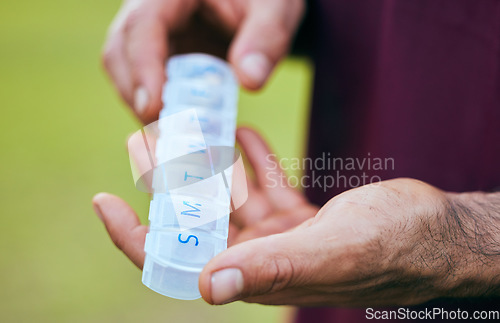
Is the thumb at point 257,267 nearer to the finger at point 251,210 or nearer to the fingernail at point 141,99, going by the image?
the finger at point 251,210

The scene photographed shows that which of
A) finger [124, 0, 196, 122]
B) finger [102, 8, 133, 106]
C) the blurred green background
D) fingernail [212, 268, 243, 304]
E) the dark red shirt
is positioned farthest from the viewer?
the blurred green background

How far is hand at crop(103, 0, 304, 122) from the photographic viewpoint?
1.03 m

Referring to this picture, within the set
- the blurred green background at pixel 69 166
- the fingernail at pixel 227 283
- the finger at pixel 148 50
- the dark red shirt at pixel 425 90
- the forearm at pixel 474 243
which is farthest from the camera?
the blurred green background at pixel 69 166

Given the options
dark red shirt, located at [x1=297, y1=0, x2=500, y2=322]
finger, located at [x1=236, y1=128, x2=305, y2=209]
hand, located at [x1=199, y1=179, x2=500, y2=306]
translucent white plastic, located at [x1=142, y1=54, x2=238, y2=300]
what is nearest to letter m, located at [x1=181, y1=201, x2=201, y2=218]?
translucent white plastic, located at [x1=142, y1=54, x2=238, y2=300]

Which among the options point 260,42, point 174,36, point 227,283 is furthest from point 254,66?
point 227,283

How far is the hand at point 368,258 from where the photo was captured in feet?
1.79

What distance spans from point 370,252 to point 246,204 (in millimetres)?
465

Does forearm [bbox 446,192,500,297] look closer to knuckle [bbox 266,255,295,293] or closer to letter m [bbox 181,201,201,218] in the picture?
knuckle [bbox 266,255,295,293]

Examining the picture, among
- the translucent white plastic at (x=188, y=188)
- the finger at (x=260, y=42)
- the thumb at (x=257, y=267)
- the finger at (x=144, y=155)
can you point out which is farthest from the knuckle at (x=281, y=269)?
the finger at (x=260, y=42)

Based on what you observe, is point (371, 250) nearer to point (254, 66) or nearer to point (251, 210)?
point (251, 210)

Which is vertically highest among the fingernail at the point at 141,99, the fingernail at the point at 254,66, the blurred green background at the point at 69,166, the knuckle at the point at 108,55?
the knuckle at the point at 108,55

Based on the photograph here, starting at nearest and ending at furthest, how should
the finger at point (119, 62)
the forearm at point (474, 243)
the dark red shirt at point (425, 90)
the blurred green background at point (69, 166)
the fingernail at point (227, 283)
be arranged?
the fingernail at point (227, 283) → the forearm at point (474, 243) → the dark red shirt at point (425, 90) → the finger at point (119, 62) → the blurred green background at point (69, 166)

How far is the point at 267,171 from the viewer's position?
1151 mm

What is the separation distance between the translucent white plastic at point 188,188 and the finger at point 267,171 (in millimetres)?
204
